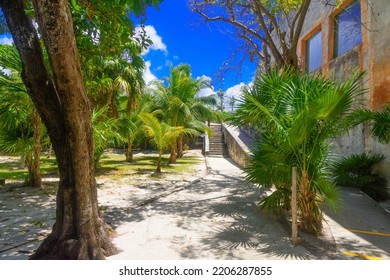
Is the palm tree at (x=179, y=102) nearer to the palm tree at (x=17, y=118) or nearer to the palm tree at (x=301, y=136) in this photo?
the palm tree at (x=17, y=118)

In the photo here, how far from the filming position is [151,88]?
16.5 metres

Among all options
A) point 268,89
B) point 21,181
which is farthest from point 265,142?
point 21,181

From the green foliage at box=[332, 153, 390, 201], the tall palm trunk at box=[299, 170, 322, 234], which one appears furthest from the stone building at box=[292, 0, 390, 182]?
the tall palm trunk at box=[299, 170, 322, 234]

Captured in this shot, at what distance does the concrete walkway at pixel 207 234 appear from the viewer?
3.96 m

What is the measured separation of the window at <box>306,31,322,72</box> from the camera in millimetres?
12500

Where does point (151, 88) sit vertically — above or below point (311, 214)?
above

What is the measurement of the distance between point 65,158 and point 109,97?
10.3m

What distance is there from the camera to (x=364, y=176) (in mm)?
8062

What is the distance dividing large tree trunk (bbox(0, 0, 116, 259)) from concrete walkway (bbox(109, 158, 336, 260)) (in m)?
0.57

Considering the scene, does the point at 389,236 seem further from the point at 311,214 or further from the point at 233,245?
the point at 233,245

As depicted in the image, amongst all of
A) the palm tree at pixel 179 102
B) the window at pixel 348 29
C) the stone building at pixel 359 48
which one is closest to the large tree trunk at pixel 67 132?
the stone building at pixel 359 48

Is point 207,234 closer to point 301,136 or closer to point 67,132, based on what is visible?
point 301,136

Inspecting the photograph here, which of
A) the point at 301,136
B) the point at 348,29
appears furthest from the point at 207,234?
the point at 348,29

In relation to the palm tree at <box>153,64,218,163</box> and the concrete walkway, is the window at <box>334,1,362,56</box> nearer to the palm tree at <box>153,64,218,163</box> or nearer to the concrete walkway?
the concrete walkway
